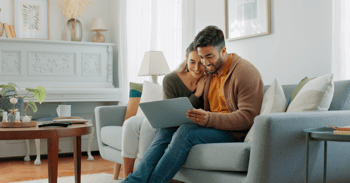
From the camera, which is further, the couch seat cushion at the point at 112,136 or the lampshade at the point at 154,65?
the lampshade at the point at 154,65

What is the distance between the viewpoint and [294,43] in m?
2.61

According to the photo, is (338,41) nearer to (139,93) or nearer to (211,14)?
(211,14)

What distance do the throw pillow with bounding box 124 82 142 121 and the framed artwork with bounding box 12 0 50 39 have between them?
6.16 ft

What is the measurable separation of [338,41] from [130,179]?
4.90ft

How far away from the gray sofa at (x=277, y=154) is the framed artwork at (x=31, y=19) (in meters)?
3.28

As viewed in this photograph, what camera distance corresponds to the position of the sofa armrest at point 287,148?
5.08 feet

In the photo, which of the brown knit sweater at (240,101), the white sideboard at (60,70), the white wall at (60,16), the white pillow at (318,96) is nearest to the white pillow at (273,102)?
→ the brown knit sweater at (240,101)

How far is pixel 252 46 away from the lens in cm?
297

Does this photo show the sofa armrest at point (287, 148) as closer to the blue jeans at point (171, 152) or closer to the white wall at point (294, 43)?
the blue jeans at point (171, 152)

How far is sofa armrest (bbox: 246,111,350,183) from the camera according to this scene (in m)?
1.55

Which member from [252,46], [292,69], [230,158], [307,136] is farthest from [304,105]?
[252,46]

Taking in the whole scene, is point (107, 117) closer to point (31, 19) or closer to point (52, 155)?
point (52, 155)

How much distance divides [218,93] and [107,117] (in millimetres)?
1365

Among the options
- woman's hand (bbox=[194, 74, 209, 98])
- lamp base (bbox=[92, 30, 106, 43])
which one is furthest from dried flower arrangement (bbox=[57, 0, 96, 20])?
woman's hand (bbox=[194, 74, 209, 98])
